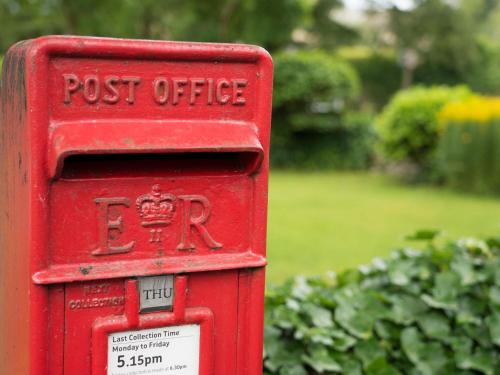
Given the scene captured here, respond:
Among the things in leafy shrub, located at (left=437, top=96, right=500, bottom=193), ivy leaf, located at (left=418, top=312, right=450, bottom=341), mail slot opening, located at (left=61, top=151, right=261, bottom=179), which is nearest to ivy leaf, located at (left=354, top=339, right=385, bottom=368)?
ivy leaf, located at (left=418, top=312, right=450, bottom=341)

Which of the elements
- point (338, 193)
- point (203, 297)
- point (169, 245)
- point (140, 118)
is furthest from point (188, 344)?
point (338, 193)

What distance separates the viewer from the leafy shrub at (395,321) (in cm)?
267

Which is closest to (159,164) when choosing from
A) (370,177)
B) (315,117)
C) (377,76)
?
(370,177)

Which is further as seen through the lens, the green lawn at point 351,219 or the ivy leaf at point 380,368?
the green lawn at point 351,219

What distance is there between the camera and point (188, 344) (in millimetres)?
1830

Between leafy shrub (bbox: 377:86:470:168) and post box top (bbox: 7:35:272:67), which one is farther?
leafy shrub (bbox: 377:86:470:168)

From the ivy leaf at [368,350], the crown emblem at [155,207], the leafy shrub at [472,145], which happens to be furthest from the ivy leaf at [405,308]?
the leafy shrub at [472,145]

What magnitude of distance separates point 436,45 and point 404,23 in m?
1.86

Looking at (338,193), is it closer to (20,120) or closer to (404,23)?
(20,120)

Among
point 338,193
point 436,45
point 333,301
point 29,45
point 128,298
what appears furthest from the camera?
point 436,45

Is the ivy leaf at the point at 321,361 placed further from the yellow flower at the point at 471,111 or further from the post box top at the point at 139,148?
the yellow flower at the point at 471,111

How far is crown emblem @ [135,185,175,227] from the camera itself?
173cm

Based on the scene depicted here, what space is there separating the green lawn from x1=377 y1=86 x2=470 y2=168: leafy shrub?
2.20ft

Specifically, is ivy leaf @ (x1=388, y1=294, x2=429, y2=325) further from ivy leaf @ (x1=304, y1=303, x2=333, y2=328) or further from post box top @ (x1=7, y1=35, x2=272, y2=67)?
post box top @ (x1=7, y1=35, x2=272, y2=67)
